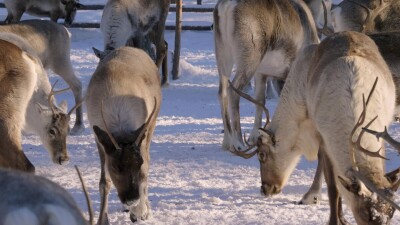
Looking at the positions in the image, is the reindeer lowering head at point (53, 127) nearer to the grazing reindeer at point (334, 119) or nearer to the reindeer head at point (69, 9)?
the grazing reindeer at point (334, 119)

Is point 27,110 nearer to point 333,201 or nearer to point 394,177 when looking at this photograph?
point 333,201

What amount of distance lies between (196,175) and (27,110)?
1541 mm

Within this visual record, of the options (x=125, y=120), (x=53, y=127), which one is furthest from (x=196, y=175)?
(x=125, y=120)

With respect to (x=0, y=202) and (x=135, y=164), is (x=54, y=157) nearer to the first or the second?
(x=135, y=164)

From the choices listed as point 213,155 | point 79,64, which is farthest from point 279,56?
point 79,64

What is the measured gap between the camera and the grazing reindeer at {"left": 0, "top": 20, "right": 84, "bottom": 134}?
31.3ft

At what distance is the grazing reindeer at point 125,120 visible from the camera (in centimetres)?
539

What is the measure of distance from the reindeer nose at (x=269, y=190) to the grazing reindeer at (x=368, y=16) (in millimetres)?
4138

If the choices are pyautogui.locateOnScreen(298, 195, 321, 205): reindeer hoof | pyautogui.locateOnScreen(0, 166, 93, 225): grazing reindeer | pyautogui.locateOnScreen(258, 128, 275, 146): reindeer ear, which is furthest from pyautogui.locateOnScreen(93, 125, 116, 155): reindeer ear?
pyautogui.locateOnScreen(0, 166, 93, 225): grazing reindeer

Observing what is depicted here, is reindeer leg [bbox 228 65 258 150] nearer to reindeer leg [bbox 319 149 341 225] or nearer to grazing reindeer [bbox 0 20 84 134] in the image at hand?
grazing reindeer [bbox 0 20 84 134]

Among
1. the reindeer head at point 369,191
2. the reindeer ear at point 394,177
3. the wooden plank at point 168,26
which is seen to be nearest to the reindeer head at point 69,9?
the wooden plank at point 168,26

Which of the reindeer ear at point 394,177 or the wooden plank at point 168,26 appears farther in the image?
the wooden plank at point 168,26

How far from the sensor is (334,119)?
5043mm

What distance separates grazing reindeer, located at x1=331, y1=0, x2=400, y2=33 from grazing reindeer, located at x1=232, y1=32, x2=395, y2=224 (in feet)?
12.8
